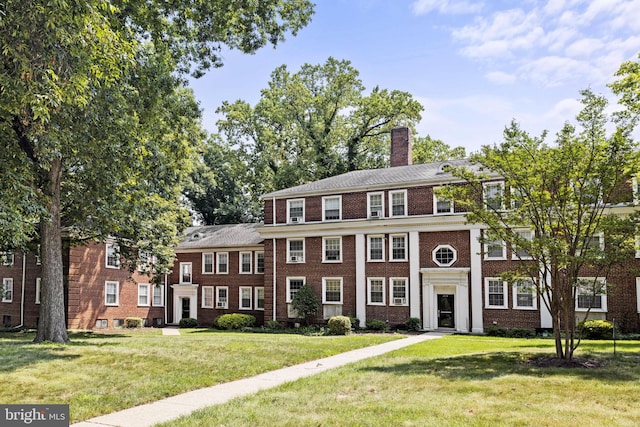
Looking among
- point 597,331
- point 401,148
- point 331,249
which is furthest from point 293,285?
point 597,331

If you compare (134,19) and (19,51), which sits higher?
(134,19)

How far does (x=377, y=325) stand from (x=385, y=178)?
825 cm

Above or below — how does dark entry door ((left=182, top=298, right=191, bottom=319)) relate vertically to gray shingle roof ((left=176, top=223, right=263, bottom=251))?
below

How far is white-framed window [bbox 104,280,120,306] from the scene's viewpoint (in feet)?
101

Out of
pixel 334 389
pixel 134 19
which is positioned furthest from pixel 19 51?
pixel 334 389

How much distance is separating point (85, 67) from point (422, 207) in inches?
836

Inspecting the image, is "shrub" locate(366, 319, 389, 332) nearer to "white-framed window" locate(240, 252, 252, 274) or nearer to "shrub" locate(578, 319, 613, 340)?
"shrub" locate(578, 319, 613, 340)

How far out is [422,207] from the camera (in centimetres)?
2812

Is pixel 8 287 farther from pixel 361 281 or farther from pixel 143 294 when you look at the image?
pixel 361 281

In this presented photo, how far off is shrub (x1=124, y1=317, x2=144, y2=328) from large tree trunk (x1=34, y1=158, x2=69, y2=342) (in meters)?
15.4

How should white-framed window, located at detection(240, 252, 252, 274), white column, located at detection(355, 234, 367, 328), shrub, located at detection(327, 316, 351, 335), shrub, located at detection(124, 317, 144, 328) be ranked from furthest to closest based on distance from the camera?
white-framed window, located at detection(240, 252, 252, 274) < shrub, located at detection(124, 317, 144, 328) < white column, located at detection(355, 234, 367, 328) < shrub, located at detection(327, 316, 351, 335)

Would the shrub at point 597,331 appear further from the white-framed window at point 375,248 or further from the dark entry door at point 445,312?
the white-framed window at point 375,248

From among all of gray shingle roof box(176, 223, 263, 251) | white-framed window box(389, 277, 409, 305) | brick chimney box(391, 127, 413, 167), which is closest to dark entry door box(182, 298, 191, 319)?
gray shingle roof box(176, 223, 263, 251)

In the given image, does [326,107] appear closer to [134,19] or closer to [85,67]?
[134,19]
